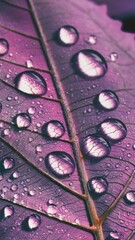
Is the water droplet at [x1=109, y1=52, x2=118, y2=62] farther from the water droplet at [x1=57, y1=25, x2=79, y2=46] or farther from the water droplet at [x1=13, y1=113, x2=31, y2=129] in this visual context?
the water droplet at [x1=13, y1=113, x2=31, y2=129]

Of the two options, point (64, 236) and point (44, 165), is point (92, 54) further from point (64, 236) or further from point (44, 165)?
point (64, 236)

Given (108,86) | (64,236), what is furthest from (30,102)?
(64,236)

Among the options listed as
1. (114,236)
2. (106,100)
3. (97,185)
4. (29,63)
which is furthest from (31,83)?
(114,236)

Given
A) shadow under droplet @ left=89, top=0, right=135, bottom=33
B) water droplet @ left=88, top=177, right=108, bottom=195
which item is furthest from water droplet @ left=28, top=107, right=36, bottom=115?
shadow under droplet @ left=89, top=0, right=135, bottom=33

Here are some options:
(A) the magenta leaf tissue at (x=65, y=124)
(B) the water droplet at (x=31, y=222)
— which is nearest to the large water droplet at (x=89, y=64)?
(A) the magenta leaf tissue at (x=65, y=124)

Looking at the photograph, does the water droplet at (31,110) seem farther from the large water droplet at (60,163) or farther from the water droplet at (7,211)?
the water droplet at (7,211)

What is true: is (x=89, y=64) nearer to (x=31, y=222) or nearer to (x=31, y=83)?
(x=31, y=83)

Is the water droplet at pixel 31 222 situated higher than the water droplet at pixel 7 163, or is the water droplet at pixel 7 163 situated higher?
the water droplet at pixel 7 163
